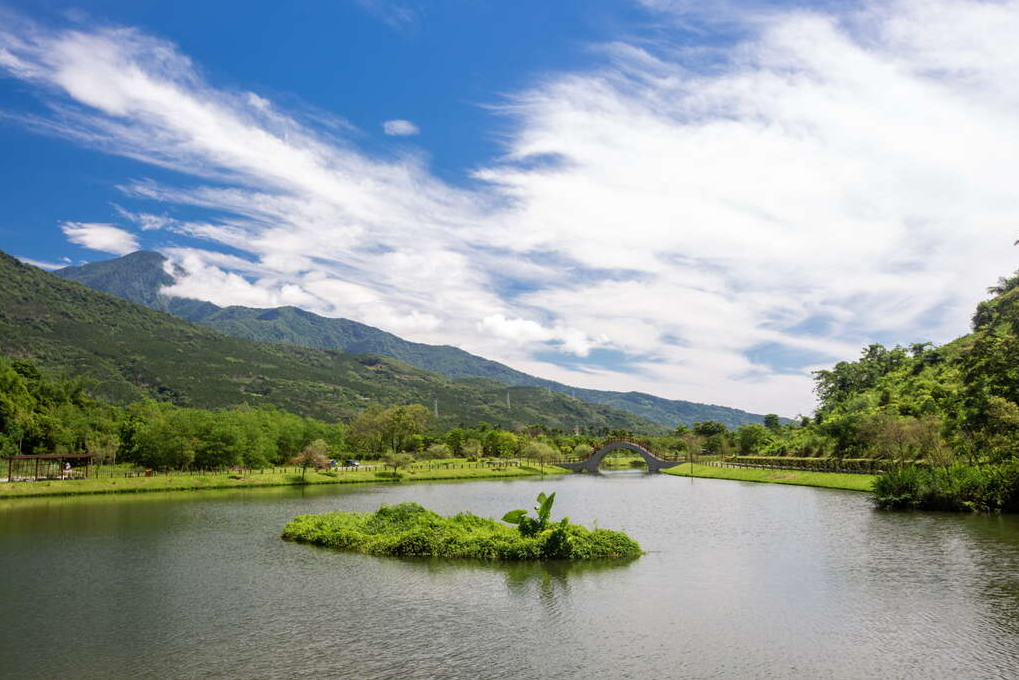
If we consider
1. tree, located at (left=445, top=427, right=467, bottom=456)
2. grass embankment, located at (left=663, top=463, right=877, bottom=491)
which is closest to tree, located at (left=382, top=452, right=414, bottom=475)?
tree, located at (left=445, top=427, right=467, bottom=456)

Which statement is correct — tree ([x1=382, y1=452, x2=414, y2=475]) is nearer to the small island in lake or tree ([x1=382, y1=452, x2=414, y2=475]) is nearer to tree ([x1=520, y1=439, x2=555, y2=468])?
tree ([x1=520, y1=439, x2=555, y2=468])

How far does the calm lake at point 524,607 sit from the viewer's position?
19172 millimetres

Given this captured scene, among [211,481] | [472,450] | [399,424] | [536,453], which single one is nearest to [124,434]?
[211,481]

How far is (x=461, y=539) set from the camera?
3547 cm

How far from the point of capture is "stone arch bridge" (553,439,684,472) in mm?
141000

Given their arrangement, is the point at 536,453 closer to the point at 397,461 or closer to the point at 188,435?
the point at 397,461

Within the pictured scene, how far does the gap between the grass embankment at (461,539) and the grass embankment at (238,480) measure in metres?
43.7

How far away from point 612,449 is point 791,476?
62.1m

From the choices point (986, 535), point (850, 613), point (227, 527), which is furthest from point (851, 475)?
point (227, 527)

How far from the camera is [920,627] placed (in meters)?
22.2

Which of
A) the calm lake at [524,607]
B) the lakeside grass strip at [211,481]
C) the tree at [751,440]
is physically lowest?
the lakeside grass strip at [211,481]

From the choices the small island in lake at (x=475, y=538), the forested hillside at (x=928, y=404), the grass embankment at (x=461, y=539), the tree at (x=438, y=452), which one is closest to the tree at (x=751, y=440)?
the forested hillside at (x=928, y=404)

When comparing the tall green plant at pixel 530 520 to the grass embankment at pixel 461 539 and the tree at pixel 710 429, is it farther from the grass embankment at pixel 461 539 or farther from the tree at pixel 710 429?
the tree at pixel 710 429

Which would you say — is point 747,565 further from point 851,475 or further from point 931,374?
point 931,374
